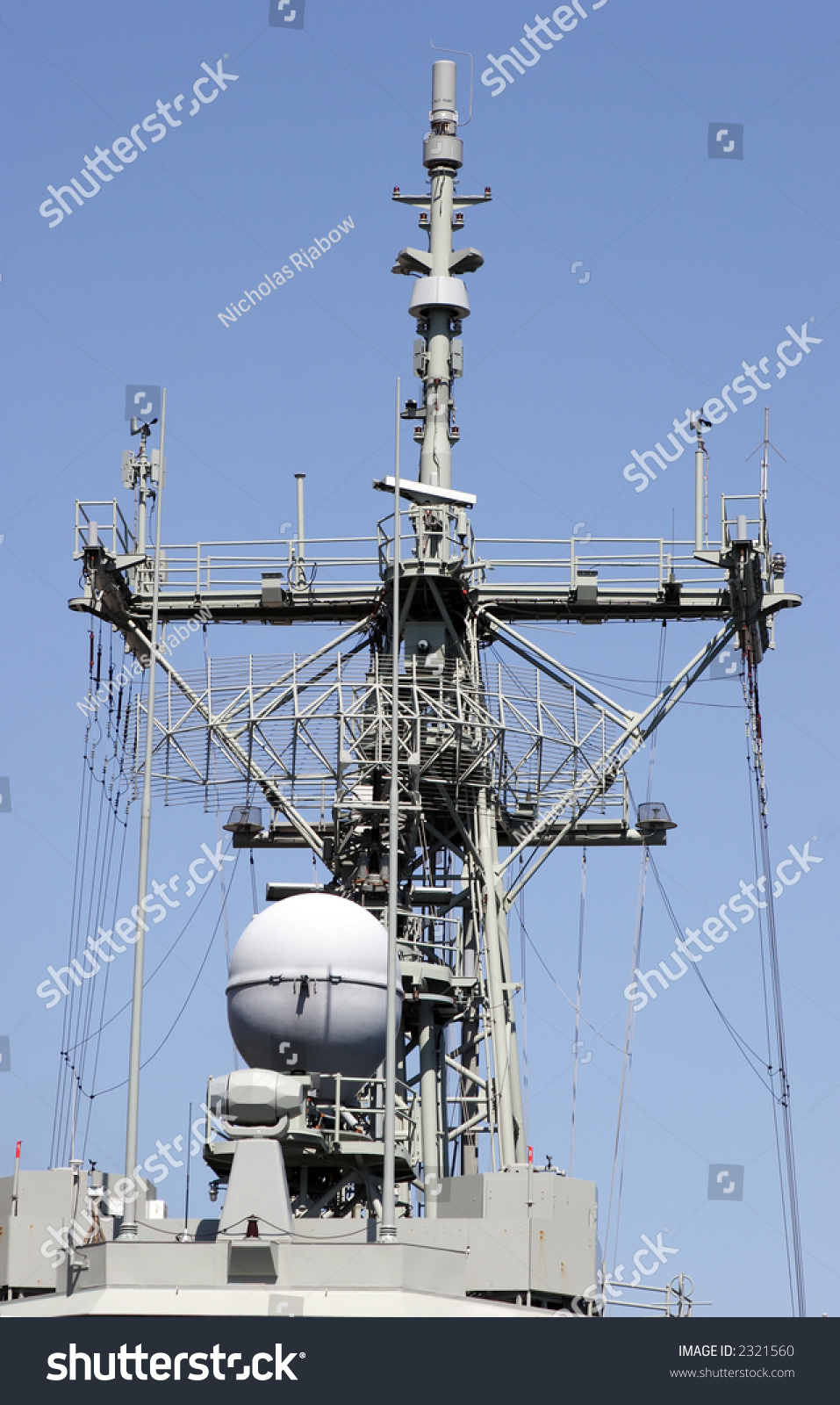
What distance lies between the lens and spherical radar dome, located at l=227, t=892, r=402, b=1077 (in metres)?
35.8

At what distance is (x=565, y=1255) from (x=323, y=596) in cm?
1620

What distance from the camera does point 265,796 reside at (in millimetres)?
47719

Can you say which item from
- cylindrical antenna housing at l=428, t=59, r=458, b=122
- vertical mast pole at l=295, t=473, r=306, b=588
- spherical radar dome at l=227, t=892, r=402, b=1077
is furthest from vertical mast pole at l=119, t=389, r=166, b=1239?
cylindrical antenna housing at l=428, t=59, r=458, b=122

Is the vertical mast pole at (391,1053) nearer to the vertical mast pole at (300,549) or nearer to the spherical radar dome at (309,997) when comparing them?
the spherical radar dome at (309,997)

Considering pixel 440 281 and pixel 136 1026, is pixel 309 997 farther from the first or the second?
pixel 440 281

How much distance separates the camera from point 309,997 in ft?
118

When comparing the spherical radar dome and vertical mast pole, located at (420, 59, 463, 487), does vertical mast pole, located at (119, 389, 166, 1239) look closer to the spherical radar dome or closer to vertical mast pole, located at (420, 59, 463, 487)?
the spherical radar dome

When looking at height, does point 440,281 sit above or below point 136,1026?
above

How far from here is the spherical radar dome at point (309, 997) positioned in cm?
3581

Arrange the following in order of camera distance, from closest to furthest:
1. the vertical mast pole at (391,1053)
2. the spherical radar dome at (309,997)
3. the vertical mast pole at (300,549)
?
the vertical mast pole at (391,1053) → the spherical radar dome at (309,997) → the vertical mast pole at (300,549)

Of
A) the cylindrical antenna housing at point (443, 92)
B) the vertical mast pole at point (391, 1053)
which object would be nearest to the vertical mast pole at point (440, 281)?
the cylindrical antenna housing at point (443, 92)

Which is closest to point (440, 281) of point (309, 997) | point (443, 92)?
point (443, 92)

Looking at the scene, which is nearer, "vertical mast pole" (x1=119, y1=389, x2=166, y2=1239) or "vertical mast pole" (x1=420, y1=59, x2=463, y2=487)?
"vertical mast pole" (x1=119, y1=389, x2=166, y2=1239)
